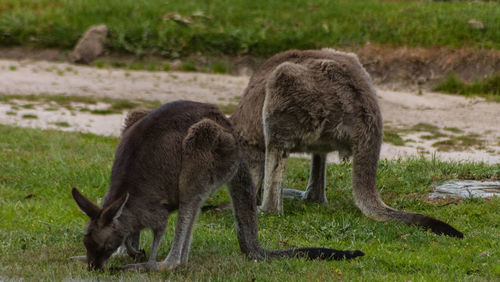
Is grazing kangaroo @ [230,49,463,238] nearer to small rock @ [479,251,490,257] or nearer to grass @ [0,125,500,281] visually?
grass @ [0,125,500,281]

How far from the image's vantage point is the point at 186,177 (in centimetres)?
451

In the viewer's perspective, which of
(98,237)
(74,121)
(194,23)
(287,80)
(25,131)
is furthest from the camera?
(194,23)

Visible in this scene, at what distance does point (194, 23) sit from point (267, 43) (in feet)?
6.43

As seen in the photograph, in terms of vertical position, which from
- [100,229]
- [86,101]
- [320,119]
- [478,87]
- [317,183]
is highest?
[320,119]

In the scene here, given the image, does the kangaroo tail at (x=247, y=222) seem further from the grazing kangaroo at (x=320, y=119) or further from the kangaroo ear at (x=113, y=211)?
the grazing kangaroo at (x=320, y=119)

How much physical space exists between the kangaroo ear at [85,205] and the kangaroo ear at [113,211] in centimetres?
5

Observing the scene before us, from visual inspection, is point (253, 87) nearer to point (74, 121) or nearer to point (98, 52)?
point (74, 121)

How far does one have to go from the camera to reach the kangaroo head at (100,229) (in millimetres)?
4094

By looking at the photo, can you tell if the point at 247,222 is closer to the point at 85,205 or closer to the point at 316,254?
the point at 316,254

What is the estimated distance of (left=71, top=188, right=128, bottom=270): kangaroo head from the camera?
161 inches

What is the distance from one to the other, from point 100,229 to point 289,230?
7.17 feet

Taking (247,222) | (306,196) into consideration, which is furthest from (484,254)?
(306,196)

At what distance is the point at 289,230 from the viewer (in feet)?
19.6

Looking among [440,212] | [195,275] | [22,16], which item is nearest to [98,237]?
[195,275]
